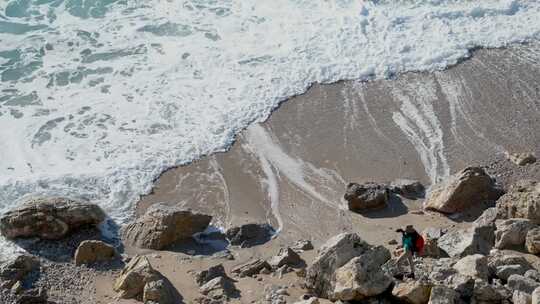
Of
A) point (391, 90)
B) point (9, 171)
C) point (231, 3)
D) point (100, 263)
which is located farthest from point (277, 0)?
point (100, 263)

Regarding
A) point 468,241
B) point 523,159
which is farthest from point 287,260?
point 523,159

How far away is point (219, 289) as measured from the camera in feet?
37.0

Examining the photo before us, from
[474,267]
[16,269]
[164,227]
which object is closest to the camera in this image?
[474,267]

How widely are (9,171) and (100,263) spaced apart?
12.3 ft

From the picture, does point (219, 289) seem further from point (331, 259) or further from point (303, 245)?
point (303, 245)

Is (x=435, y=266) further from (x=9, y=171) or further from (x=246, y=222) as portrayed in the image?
(x=9, y=171)

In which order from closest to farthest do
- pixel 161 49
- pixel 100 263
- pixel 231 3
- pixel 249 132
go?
pixel 100 263
pixel 249 132
pixel 161 49
pixel 231 3

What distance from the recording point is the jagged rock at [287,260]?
12.0 meters

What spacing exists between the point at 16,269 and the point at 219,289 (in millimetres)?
3266

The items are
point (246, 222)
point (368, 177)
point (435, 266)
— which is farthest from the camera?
point (368, 177)

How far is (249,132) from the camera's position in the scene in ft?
52.4

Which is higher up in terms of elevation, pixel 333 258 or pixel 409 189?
pixel 333 258

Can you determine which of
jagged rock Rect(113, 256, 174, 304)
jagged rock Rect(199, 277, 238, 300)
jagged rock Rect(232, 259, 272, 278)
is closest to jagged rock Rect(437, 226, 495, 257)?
jagged rock Rect(232, 259, 272, 278)

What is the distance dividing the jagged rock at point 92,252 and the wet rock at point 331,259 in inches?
142
